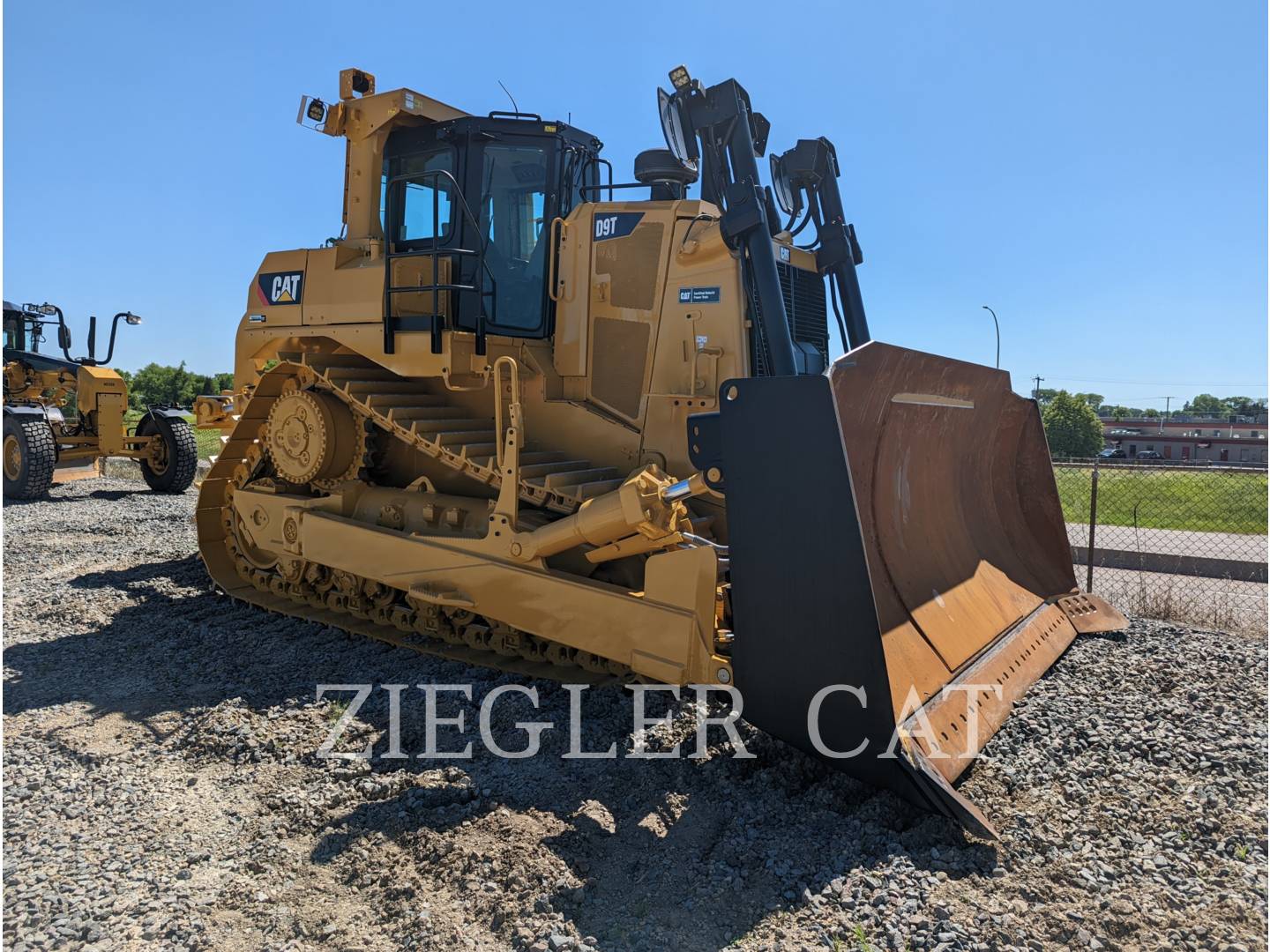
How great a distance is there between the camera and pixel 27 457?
1315 centimetres

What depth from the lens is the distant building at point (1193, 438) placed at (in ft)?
147

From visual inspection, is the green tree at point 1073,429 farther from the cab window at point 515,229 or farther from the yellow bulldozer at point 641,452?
the cab window at point 515,229

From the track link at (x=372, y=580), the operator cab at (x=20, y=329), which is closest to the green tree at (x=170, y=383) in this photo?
the operator cab at (x=20, y=329)

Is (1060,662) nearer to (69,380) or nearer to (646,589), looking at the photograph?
(646,589)

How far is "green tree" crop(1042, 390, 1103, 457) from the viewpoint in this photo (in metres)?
39.5

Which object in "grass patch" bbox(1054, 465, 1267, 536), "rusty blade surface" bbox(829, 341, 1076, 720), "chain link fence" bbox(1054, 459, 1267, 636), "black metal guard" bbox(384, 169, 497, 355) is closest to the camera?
"rusty blade surface" bbox(829, 341, 1076, 720)

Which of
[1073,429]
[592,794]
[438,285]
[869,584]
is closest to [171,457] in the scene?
[438,285]

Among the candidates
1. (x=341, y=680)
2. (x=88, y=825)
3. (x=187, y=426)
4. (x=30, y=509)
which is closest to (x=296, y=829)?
(x=88, y=825)

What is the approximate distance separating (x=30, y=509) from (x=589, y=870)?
12.3 m

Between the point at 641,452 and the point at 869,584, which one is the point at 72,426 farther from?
the point at 869,584

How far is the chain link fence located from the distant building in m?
26.1

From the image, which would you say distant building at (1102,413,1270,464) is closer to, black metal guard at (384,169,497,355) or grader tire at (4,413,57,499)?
black metal guard at (384,169,497,355)

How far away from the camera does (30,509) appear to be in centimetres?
1219

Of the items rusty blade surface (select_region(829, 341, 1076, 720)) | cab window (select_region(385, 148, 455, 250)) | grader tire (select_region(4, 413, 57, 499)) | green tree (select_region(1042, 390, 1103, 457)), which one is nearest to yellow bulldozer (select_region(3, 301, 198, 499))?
grader tire (select_region(4, 413, 57, 499))
